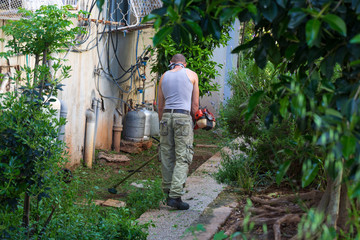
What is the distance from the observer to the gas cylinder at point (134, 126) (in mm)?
9758

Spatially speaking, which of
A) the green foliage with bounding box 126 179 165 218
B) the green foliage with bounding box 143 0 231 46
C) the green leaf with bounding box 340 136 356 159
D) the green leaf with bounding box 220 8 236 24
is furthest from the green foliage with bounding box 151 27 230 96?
the green leaf with bounding box 340 136 356 159

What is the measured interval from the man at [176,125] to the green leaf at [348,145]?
3.81m

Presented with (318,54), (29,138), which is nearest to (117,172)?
(29,138)

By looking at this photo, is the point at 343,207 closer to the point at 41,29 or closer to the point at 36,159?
the point at 36,159

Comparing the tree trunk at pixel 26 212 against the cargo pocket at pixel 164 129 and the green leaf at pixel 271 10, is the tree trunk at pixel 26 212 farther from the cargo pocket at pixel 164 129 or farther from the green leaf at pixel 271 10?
the green leaf at pixel 271 10

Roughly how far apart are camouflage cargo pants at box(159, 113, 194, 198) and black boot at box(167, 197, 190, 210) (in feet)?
0.15

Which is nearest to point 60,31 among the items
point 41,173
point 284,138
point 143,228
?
point 41,173

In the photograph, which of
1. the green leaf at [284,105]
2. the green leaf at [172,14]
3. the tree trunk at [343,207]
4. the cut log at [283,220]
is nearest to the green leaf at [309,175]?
the green leaf at [284,105]

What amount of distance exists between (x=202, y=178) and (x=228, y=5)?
16.7 ft

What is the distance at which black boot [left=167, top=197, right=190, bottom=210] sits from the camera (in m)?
5.31

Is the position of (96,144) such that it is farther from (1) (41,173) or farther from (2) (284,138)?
(1) (41,173)

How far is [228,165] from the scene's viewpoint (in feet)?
21.2

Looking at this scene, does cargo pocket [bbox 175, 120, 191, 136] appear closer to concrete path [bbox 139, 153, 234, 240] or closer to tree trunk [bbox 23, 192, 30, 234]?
concrete path [bbox 139, 153, 234, 240]

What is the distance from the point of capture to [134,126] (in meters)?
9.78
